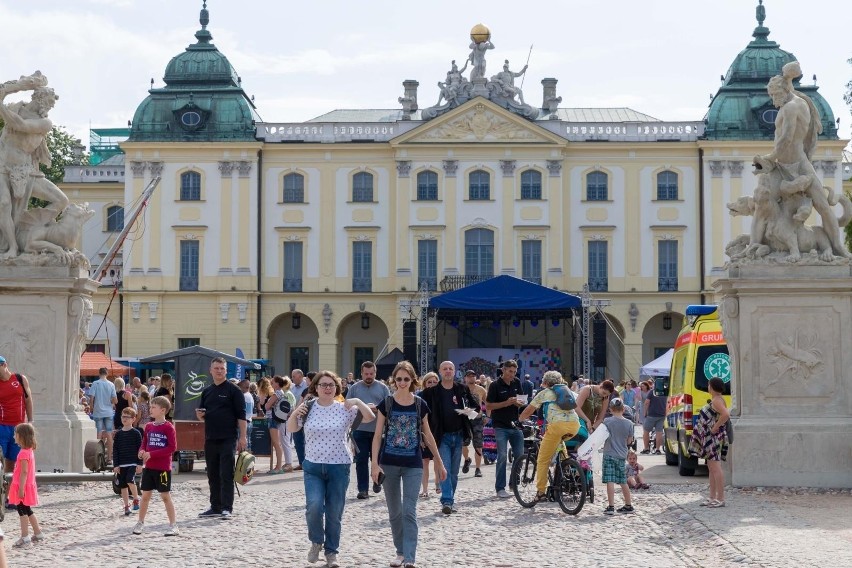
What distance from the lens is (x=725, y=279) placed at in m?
16.7

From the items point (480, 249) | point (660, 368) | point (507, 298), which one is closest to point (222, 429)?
point (660, 368)

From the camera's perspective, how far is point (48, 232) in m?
17.6

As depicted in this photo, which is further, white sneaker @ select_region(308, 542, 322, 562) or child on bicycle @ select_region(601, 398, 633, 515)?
child on bicycle @ select_region(601, 398, 633, 515)

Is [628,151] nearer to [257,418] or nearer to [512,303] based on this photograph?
[512,303]

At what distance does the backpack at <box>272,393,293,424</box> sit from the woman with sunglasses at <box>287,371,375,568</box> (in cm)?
998

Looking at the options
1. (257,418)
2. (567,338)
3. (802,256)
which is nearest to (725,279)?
(802,256)

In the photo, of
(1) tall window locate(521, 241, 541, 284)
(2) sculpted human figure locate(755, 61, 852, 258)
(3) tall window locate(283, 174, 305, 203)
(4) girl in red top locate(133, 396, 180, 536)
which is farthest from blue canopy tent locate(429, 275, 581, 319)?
(4) girl in red top locate(133, 396, 180, 536)

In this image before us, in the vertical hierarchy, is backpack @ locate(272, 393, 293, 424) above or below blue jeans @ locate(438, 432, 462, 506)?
above

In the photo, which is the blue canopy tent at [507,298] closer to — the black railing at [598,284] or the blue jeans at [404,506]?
the black railing at [598,284]

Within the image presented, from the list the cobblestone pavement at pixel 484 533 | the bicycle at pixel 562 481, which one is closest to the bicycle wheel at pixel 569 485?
the bicycle at pixel 562 481

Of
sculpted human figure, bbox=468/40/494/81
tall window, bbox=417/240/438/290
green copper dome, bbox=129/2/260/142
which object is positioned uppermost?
sculpted human figure, bbox=468/40/494/81

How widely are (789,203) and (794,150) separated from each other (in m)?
0.65

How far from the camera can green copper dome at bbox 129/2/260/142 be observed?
54000 mm

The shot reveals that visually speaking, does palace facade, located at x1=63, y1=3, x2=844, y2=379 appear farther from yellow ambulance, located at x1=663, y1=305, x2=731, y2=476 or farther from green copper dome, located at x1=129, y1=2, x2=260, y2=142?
yellow ambulance, located at x1=663, y1=305, x2=731, y2=476
